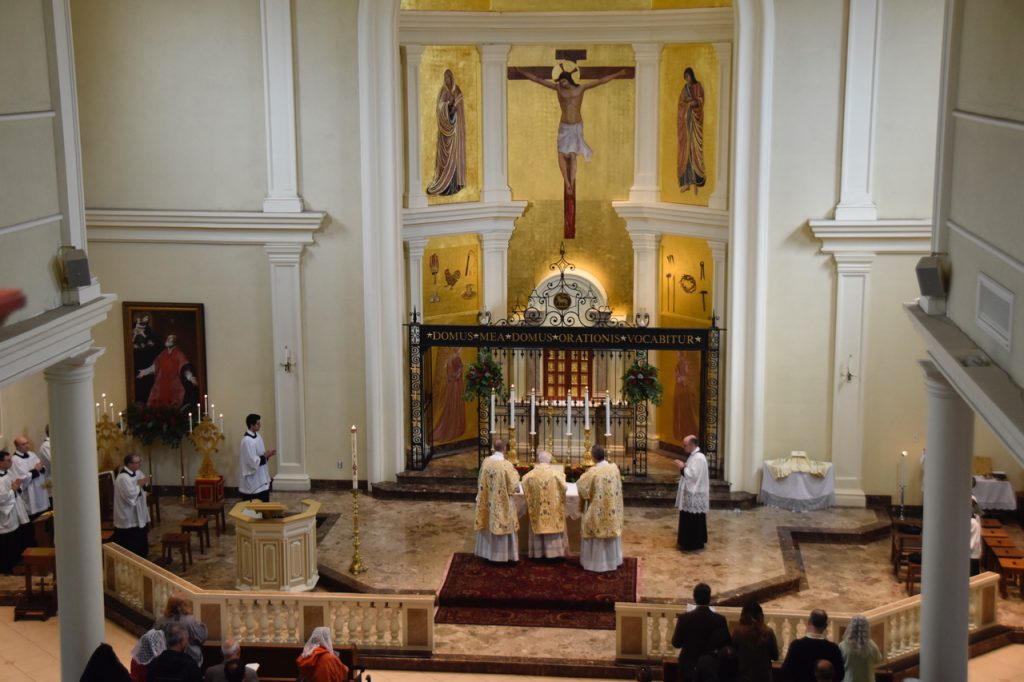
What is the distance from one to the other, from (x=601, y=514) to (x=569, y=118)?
Result: 321 inches

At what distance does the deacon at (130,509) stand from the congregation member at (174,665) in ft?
17.3

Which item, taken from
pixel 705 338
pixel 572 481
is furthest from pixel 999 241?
pixel 705 338

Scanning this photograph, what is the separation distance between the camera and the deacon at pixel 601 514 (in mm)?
15422

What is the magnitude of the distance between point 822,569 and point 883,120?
19.1 ft

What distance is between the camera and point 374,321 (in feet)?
60.7

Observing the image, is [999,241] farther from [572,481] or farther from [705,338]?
[705,338]

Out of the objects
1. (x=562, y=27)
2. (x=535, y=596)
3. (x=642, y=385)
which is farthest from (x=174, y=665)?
(x=562, y=27)

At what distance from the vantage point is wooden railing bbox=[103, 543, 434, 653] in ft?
44.0

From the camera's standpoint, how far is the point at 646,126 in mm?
20828

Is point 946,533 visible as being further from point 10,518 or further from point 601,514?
point 10,518

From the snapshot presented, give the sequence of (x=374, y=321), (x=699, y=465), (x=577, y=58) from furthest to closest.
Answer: (x=577, y=58) → (x=374, y=321) → (x=699, y=465)

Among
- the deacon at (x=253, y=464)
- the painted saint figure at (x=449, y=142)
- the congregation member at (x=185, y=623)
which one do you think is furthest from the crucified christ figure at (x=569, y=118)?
the congregation member at (x=185, y=623)

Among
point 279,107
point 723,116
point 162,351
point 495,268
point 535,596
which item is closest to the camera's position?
point 535,596

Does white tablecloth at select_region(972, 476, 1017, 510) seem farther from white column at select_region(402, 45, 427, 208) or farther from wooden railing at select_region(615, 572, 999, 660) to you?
white column at select_region(402, 45, 427, 208)
